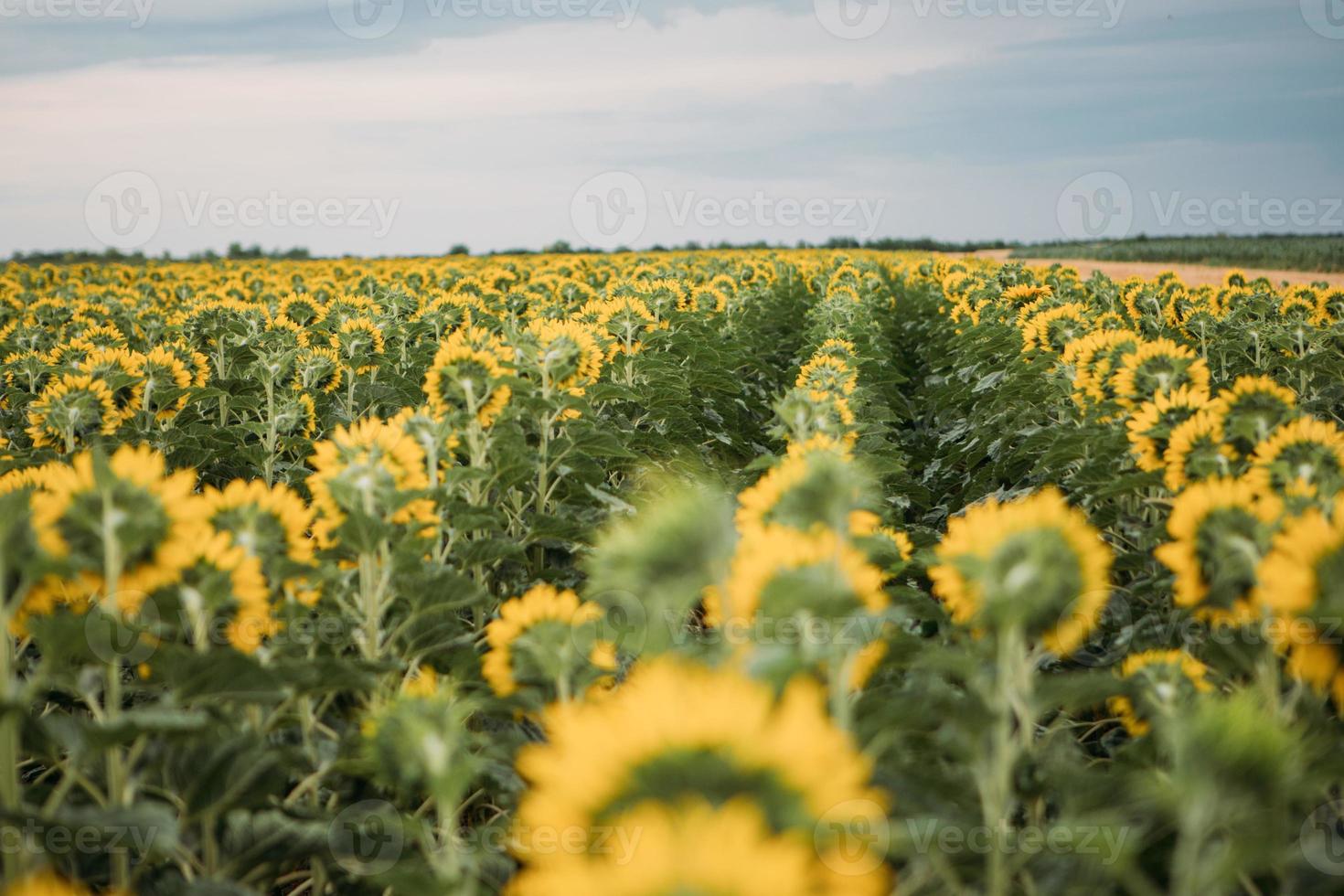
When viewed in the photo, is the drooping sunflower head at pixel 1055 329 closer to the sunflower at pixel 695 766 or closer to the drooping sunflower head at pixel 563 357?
the drooping sunflower head at pixel 563 357

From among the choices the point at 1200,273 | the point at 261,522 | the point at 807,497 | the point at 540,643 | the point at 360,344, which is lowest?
the point at 540,643

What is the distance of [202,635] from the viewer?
2.14 metres

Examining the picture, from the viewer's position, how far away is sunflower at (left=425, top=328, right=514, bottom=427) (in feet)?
13.1

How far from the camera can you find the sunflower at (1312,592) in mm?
1788

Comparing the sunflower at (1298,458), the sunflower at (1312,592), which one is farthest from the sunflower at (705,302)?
the sunflower at (1312,592)

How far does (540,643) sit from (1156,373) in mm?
3138

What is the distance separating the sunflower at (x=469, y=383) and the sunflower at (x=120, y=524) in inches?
71.0

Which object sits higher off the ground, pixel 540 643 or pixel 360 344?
Result: pixel 360 344

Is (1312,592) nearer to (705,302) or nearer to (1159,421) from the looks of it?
(1159,421)

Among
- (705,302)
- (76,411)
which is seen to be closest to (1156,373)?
(76,411)

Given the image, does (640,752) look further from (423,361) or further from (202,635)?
(423,361)

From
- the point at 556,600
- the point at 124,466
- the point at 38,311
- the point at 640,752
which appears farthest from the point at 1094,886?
the point at 38,311

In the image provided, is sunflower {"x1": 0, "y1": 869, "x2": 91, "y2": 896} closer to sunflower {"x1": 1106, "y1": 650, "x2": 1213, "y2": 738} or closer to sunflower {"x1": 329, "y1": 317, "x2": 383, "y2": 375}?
sunflower {"x1": 1106, "y1": 650, "x2": 1213, "y2": 738}

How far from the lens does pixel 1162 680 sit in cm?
256
